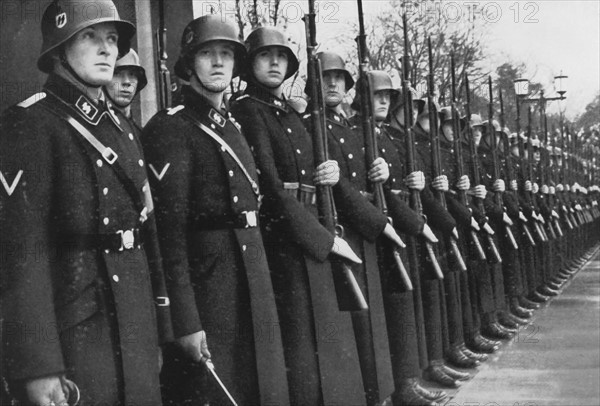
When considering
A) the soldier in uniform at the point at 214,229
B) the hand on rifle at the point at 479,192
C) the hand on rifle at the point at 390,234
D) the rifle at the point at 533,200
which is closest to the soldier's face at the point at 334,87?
the hand on rifle at the point at 390,234

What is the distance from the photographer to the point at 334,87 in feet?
18.8

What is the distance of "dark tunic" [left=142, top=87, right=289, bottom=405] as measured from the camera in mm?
3688

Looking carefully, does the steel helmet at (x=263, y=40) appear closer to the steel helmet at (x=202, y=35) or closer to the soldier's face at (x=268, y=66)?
the soldier's face at (x=268, y=66)

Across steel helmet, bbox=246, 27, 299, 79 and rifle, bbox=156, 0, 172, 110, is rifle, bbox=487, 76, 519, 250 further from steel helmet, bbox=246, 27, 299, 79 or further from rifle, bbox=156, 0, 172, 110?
rifle, bbox=156, 0, 172, 110

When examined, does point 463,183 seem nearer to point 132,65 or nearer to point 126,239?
point 132,65

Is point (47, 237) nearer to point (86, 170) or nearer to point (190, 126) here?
point (86, 170)

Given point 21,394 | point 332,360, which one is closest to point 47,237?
point 21,394

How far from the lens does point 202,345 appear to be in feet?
11.6

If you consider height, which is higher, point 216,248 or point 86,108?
point 86,108

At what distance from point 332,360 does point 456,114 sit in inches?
181

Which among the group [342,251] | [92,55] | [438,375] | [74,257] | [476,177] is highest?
[92,55]

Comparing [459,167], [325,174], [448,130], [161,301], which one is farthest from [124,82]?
[448,130]

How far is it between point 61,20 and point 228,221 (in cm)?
117

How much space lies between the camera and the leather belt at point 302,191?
4.54 m
